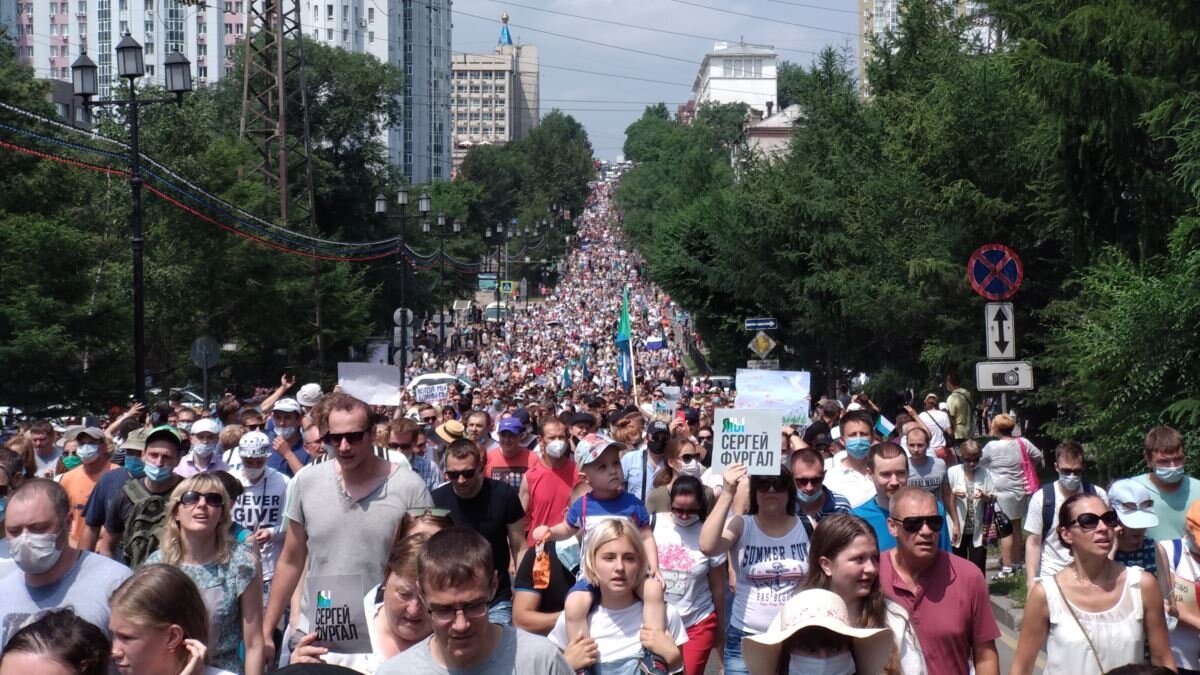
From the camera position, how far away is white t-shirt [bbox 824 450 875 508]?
33.4 feet

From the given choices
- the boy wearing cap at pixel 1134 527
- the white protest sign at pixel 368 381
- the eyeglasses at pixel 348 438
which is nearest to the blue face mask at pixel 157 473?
the eyeglasses at pixel 348 438

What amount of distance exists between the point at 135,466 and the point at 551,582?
12.7 feet

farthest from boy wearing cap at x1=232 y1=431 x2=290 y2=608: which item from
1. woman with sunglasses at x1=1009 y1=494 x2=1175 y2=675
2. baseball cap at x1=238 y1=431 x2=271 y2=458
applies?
woman with sunglasses at x1=1009 y1=494 x2=1175 y2=675

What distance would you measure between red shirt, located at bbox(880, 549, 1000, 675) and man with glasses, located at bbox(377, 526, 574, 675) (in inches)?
78.6

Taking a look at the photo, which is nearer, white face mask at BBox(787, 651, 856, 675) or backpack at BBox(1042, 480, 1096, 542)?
white face mask at BBox(787, 651, 856, 675)

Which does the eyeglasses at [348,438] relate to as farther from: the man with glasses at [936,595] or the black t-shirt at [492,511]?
the man with glasses at [936,595]

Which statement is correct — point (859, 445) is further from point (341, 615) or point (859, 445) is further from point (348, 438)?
point (341, 615)

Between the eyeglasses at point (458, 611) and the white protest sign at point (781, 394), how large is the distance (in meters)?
10.2

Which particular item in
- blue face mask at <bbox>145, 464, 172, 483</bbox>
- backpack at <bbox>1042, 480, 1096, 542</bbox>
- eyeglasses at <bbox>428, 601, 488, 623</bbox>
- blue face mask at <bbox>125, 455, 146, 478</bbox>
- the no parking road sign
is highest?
the no parking road sign

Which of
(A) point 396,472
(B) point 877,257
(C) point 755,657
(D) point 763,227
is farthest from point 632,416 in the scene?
(D) point 763,227

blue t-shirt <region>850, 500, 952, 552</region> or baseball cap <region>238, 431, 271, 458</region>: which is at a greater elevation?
baseball cap <region>238, 431, 271, 458</region>

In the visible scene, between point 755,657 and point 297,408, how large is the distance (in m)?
8.06

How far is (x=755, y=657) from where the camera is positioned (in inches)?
199

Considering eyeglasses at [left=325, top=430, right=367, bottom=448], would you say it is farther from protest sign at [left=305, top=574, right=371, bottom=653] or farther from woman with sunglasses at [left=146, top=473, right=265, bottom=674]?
protest sign at [left=305, top=574, right=371, bottom=653]
